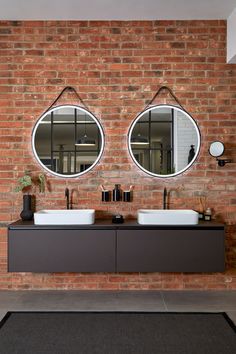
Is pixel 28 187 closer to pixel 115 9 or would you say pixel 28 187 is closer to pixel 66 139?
pixel 66 139

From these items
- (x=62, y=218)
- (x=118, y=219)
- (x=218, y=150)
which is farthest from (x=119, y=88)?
(x=62, y=218)

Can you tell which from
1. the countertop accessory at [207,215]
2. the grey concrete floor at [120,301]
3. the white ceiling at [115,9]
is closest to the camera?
the grey concrete floor at [120,301]

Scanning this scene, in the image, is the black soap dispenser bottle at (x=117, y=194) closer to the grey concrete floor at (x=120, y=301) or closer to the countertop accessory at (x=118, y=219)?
the countertop accessory at (x=118, y=219)

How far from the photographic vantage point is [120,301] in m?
3.54

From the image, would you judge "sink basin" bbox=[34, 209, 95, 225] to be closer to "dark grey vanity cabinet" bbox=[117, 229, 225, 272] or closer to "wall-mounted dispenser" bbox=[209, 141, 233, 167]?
"dark grey vanity cabinet" bbox=[117, 229, 225, 272]

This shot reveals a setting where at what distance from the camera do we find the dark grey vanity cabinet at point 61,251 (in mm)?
3389

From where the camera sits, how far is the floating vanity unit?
134 inches

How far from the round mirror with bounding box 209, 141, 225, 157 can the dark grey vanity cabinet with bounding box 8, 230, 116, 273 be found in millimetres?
1413

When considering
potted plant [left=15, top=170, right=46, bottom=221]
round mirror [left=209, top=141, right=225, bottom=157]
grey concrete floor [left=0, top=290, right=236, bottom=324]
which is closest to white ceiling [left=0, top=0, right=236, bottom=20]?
round mirror [left=209, top=141, right=225, bottom=157]

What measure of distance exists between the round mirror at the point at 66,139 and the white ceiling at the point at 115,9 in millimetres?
1010

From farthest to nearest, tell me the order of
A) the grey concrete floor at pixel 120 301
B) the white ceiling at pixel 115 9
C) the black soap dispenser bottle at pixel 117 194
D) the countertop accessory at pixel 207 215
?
the black soap dispenser bottle at pixel 117 194 → the countertop accessory at pixel 207 215 → the white ceiling at pixel 115 9 → the grey concrete floor at pixel 120 301

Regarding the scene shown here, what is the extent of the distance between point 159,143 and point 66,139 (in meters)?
1.07

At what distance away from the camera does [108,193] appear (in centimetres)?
385

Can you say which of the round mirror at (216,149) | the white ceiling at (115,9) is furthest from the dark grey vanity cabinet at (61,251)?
the white ceiling at (115,9)
